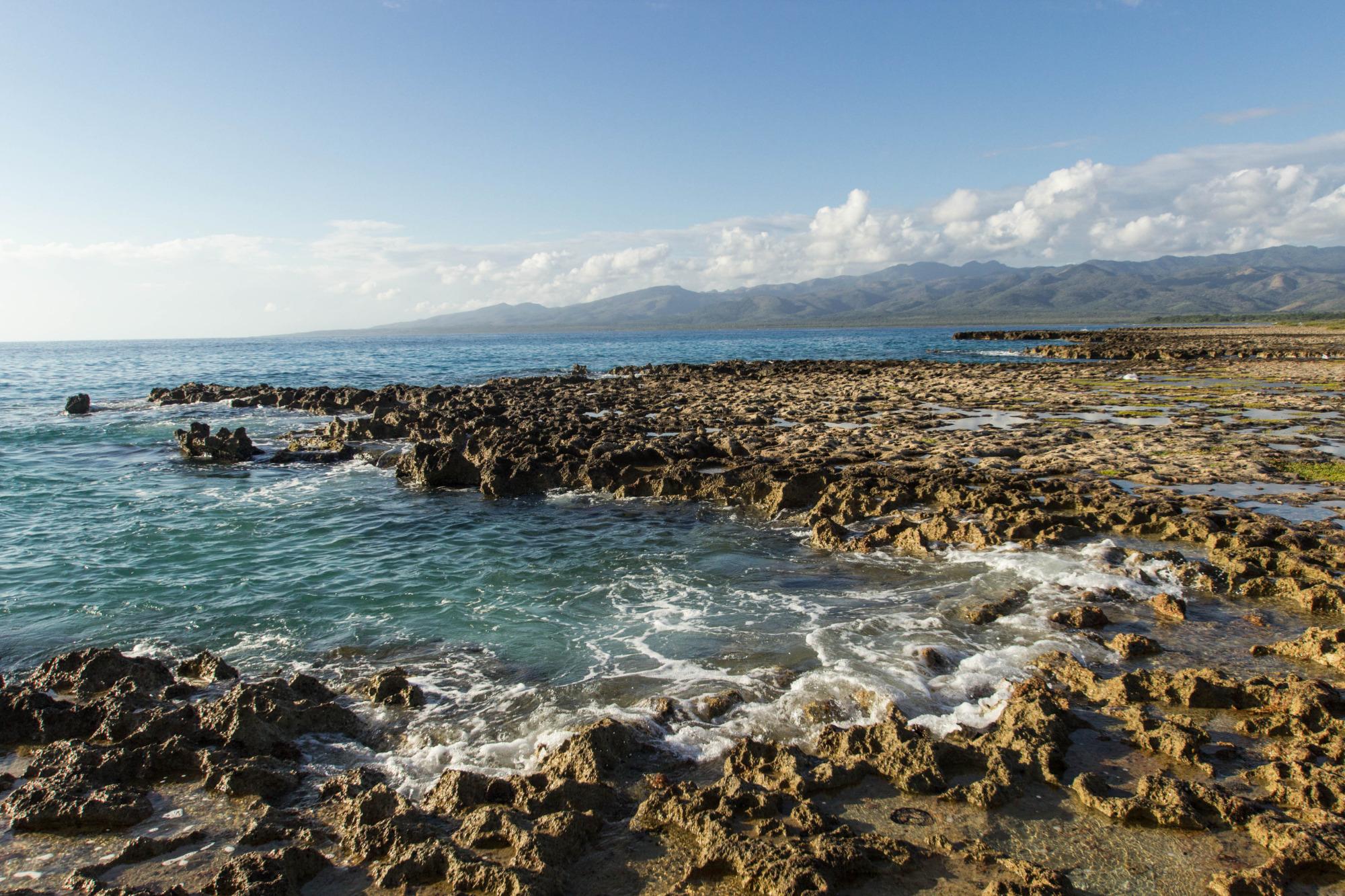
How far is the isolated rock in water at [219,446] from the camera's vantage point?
89.7 feet

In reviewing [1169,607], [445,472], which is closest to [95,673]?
[445,472]

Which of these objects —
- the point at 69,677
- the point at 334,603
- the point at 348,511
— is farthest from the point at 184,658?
the point at 348,511

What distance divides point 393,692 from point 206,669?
320 cm

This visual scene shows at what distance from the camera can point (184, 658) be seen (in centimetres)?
1146

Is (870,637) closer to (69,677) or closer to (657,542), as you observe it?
(657,542)

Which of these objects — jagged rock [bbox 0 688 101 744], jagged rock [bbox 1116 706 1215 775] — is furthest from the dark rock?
jagged rock [bbox 0 688 101 744]

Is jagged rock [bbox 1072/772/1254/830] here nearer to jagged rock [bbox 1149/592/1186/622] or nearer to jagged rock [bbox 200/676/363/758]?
jagged rock [bbox 1149/592/1186/622]

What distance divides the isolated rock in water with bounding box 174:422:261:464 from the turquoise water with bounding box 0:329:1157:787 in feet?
12.3

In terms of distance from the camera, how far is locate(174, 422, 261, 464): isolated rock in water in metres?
27.3

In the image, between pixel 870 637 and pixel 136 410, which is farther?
pixel 136 410

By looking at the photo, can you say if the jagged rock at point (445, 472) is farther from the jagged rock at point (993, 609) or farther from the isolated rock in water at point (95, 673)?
the jagged rock at point (993, 609)

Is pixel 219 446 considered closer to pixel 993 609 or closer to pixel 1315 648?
pixel 993 609

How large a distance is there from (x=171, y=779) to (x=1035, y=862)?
9030 mm

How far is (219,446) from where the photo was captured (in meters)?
27.5
